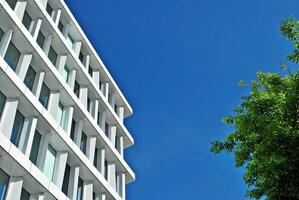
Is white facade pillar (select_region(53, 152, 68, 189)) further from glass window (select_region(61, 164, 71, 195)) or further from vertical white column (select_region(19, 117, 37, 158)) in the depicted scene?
vertical white column (select_region(19, 117, 37, 158))

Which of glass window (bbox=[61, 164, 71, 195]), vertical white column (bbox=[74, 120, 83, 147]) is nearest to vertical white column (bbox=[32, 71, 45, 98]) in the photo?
vertical white column (bbox=[74, 120, 83, 147])

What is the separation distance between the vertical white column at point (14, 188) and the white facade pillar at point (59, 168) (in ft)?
8.44

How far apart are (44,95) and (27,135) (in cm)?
380

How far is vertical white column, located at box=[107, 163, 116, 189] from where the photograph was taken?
23980 mm

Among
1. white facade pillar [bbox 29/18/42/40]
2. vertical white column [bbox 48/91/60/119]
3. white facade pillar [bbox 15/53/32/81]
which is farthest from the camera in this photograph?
white facade pillar [bbox 29/18/42/40]

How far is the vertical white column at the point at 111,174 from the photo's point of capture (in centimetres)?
2398

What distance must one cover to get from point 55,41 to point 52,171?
8034 mm

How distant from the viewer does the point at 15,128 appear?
16469mm

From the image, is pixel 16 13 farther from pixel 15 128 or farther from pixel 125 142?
pixel 125 142

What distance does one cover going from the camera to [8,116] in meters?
15.6

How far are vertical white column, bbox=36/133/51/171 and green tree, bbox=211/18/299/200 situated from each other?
27.6ft

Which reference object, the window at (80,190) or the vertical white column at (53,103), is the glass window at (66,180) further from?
the vertical white column at (53,103)

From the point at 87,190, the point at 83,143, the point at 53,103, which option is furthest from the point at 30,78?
the point at 87,190

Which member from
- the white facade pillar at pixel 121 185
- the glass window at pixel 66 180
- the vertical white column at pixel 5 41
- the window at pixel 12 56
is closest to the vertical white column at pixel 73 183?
the glass window at pixel 66 180
